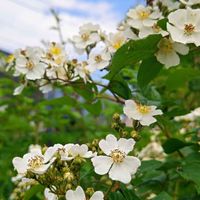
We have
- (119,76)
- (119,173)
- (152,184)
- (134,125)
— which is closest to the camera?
(119,173)

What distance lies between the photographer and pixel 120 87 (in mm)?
1276

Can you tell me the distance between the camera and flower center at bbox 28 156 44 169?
0.95 metres

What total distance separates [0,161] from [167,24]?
6.18 ft

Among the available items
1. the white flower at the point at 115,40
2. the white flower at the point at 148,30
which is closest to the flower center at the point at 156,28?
the white flower at the point at 148,30

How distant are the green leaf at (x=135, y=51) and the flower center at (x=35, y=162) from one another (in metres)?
0.30

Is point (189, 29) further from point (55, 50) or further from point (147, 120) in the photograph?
point (55, 50)

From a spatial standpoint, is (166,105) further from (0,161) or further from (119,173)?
(0,161)

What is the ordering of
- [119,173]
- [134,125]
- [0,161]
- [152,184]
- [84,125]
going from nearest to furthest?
1. [119,173]
2. [134,125]
3. [152,184]
4. [0,161]
5. [84,125]

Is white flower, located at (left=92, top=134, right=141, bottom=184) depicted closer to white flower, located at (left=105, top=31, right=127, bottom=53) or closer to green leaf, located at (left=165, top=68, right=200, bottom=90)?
white flower, located at (left=105, top=31, right=127, bottom=53)

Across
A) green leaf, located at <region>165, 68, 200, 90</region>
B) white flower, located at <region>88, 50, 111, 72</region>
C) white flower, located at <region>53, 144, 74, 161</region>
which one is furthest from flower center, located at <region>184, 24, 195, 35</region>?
green leaf, located at <region>165, 68, 200, 90</region>

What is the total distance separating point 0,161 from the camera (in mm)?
2771

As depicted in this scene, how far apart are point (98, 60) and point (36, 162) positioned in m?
0.40

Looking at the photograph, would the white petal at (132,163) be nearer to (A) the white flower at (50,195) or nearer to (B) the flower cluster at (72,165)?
(B) the flower cluster at (72,165)

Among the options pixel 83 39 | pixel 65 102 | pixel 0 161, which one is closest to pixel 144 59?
pixel 83 39
